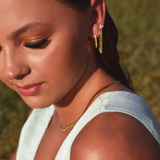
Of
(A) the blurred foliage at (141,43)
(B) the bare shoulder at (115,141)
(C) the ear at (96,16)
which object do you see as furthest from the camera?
(A) the blurred foliage at (141,43)

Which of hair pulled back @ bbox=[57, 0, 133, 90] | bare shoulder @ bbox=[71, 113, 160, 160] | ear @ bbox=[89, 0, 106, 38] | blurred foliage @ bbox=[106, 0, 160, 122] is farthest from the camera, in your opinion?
blurred foliage @ bbox=[106, 0, 160, 122]

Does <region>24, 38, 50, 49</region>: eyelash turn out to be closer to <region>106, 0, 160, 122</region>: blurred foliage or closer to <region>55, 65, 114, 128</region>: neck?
<region>55, 65, 114, 128</region>: neck

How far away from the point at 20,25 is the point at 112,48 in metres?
0.77

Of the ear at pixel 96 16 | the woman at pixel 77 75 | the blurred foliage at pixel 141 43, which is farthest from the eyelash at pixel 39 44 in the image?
the blurred foliage at pixel 141 43

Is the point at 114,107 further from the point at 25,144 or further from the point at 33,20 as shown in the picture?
the point at 25,144

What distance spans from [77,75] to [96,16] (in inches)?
14.0

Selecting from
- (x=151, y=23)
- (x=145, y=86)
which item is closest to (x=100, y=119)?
(x=145, y=86)

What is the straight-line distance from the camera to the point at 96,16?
62.5 inches

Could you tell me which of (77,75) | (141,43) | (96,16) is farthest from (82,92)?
(141,43)

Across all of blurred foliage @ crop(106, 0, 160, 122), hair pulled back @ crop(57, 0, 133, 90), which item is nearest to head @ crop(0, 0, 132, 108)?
hair pulled back @ crop(57, 0, 133, 90)

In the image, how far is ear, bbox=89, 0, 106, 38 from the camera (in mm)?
1562

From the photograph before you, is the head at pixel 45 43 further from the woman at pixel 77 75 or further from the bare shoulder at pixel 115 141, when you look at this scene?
the bare shoulder at pixel 115 141

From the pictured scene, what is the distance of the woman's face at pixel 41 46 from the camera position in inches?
51.4

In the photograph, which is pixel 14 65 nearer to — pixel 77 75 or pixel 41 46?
pixel 41 46
